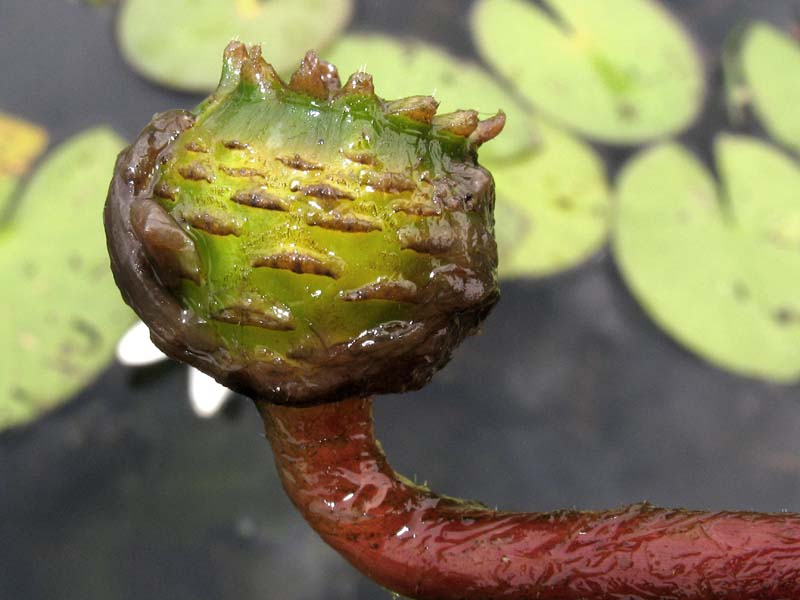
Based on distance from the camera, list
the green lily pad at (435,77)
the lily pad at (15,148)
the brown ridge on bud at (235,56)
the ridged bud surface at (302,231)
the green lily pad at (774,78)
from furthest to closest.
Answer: the green lily pad at (774,78), the green lily pad at (435,77), the lily pad at (15,148), the brown ridge on bud at (235,56), the ridged bud surface at (302,231)

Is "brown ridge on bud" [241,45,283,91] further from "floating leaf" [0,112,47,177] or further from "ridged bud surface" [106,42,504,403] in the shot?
"floating leaf" [0,112,47,177]

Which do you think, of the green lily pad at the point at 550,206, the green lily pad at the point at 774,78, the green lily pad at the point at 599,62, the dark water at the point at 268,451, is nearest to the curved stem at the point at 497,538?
the dark water at the point at 268,451

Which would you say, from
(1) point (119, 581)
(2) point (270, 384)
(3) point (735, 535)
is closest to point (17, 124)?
(1) point (119, 581)

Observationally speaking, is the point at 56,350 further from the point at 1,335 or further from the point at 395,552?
the point at 395,552

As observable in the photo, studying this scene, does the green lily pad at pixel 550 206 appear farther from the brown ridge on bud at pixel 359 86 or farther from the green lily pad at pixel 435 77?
the brown ridge on bud at pixel 359 86

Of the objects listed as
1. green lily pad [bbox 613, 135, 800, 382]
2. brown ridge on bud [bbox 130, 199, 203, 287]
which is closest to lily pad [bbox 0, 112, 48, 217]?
brown ridge on bud [bbox 130, 199, 203, 287]
